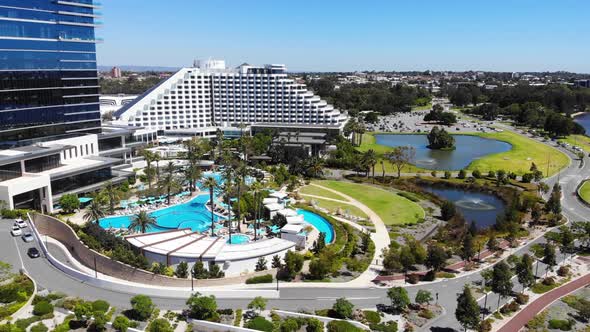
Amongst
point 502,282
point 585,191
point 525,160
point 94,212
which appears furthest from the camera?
point 525,160

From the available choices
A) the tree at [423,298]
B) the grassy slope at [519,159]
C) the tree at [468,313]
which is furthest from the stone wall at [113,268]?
the grassy slope at [519,159]

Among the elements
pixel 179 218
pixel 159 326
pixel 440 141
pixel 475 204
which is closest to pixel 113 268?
pixel 159 326

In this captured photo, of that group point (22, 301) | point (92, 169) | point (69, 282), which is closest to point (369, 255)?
point (69, 282)

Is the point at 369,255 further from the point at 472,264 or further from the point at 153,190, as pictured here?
the point at 153,190

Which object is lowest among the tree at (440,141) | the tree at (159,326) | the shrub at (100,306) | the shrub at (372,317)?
the shrub at (372,317)

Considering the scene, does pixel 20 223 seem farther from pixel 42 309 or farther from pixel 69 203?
pixel 42 309

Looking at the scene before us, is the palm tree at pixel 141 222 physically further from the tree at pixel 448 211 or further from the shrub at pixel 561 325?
the shrub at pixel 561 325

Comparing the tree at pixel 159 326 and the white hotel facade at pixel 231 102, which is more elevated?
the white hotel facade at pixel 231 102
